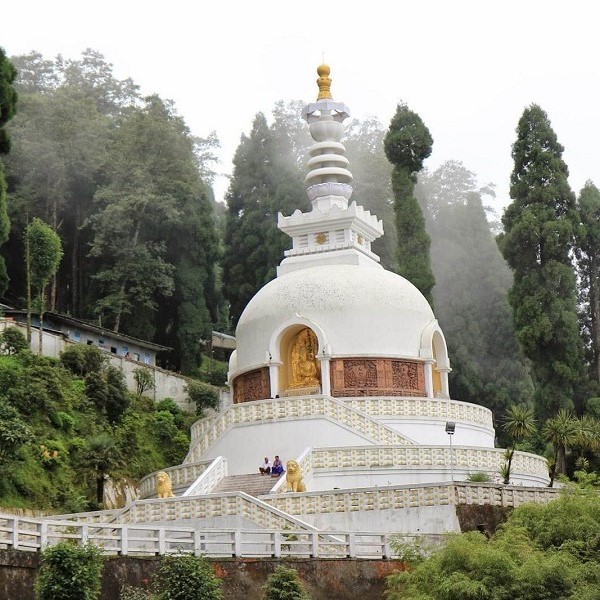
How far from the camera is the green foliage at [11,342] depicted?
4572 centimetres

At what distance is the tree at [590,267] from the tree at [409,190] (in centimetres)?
565

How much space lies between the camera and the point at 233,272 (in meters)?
63.0

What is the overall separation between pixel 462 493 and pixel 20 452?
44.3 ft

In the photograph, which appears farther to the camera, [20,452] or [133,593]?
[20,452]

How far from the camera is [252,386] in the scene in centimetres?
4159

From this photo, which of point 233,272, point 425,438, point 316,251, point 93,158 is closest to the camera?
point 425,438

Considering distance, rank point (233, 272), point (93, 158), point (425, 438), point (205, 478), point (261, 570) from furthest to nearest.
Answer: point (233, 272) < point (93, 158) < point (425, 438) < point (205, 478) < point (261, 570)

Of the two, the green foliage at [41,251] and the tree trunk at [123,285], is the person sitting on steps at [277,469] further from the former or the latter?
the tree trunk at [123,285]

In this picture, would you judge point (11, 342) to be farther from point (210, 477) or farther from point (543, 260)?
point (543, 260)

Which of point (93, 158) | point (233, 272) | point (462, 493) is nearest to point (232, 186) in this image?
point (233, 272)

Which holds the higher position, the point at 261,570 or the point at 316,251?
the point at 316,251

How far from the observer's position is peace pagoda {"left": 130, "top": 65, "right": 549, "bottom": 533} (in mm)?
29859

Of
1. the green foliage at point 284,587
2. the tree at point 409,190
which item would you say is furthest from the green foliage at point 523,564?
the tree at point 409,190

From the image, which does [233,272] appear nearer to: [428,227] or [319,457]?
[428,227]
